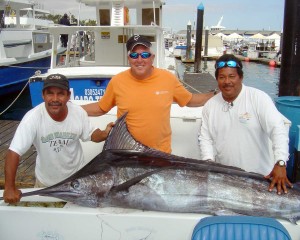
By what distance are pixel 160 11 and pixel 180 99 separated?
676 centimetres

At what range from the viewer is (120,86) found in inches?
116

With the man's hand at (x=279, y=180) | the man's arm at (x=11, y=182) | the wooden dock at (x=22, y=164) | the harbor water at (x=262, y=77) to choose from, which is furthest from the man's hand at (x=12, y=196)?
the harbor water at (x=262, y=77)

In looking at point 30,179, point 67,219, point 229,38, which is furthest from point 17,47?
point 229,38

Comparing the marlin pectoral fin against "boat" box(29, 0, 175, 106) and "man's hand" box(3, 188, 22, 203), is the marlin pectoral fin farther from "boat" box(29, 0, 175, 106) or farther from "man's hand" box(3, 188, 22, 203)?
"boat" box(29, 0, 175, 106)

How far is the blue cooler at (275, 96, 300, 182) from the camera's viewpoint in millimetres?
3551

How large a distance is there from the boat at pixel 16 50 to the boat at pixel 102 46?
2.78 m

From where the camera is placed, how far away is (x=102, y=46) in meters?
9.34

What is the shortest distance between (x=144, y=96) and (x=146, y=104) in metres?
0.07

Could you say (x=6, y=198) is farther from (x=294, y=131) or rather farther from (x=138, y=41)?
(x=294, y=131)

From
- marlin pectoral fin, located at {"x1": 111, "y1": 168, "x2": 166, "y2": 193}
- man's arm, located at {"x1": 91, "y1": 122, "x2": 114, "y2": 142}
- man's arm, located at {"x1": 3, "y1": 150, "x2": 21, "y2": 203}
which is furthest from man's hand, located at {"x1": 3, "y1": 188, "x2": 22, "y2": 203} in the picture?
man's arm, located at {"x1": 91, "y1": 122, "x2": 114, "y2": 142}

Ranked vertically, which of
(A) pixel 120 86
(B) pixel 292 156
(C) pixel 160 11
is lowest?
(B) pixel 292 156

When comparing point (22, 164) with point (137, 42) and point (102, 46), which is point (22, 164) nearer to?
point (137, 42)

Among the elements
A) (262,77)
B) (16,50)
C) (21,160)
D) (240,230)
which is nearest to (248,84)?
(262,77)

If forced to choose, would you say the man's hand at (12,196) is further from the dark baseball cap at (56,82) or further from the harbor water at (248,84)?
the harbor water at (248,84)
